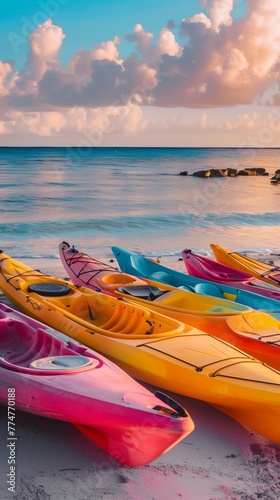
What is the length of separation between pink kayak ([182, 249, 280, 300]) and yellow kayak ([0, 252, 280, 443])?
212cm

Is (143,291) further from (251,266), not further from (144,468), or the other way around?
(144,468)

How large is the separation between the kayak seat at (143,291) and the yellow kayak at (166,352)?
0.49 meters

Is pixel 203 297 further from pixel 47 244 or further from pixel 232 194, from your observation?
pixel 232 194

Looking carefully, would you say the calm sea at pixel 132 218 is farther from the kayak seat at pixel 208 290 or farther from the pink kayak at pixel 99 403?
the pink kayak at pixel 99 403

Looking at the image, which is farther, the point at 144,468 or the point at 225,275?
the point at 225,275

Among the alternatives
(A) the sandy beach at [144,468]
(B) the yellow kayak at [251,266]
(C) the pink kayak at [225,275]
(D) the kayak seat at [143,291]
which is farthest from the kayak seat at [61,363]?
(B) the yellow kayak at [251,266]

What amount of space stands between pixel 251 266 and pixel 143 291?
2.49 meters

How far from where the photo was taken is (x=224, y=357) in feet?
14.6

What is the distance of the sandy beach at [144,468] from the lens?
339cm

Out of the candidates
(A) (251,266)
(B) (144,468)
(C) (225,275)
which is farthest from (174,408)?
(A) (251,266)

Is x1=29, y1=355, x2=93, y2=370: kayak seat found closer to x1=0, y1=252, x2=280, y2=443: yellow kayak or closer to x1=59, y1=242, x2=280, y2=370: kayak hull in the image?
x1=0, y1=252, x2=280, y2=443: yellow kayak

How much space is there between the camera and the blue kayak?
20.9 feet

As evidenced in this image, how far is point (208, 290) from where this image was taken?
6.82 metres

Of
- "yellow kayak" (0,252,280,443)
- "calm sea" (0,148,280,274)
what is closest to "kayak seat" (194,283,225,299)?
"yellow kayak" (0,252,280,443)
